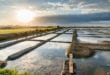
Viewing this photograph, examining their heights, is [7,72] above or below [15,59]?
above

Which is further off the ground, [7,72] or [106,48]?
[7,72]

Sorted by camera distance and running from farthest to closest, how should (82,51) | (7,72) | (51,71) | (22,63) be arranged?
(82,51)
(22,63)
(51,71)
(7,72)

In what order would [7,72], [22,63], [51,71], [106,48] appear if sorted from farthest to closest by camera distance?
[106,48] → [22,63] → [51,71] → [7,72]

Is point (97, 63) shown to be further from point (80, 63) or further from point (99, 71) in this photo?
point (99, 71)

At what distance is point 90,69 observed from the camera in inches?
711

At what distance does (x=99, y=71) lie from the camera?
57.1 feet

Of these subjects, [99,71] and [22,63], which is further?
[22,63]

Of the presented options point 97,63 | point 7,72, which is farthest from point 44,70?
point 7,72

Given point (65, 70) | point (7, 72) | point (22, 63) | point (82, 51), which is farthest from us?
point (82, 51)

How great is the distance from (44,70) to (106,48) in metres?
13.8

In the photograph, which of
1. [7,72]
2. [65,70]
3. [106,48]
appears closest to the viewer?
[7,72]

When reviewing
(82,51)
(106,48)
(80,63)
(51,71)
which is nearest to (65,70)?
(51,71)

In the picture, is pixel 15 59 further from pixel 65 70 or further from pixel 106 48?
pixel 106 48

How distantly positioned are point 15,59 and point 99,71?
25.6 ft
